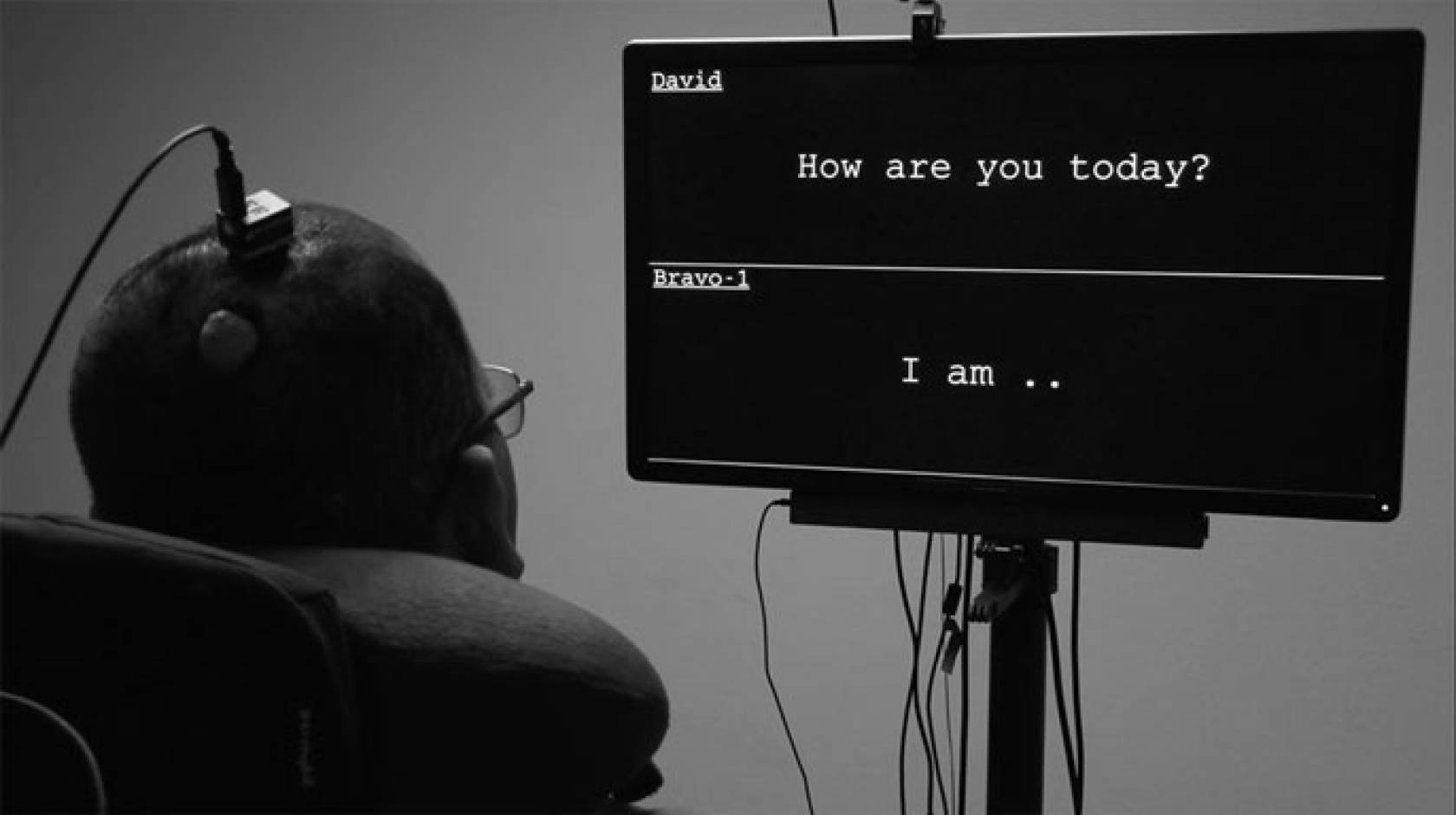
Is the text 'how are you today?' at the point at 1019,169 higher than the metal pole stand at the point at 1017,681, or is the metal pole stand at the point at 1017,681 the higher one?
the text 'how are you today?' at the point at 1019,169

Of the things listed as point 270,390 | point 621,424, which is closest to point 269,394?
point 270,390

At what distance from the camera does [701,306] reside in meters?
1.47

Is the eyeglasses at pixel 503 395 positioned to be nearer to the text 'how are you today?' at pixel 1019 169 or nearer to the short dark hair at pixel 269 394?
the short dark hair at pixel 269 394

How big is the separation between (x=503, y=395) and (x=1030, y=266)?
0.44 m

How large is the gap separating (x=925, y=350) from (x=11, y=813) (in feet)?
2.60

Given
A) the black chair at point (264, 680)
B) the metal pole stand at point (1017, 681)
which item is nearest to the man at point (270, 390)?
the black chair at point (264, 680)

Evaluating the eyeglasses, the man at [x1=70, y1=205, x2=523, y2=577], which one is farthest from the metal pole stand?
the man at [x1=70, y1=205, x2=523, y2=577]

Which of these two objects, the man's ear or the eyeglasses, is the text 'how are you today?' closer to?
the eyeglasses

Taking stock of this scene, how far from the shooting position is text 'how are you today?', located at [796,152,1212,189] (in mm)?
1355

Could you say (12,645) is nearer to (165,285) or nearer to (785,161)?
(165,285)

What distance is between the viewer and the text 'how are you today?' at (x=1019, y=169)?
4.45ft

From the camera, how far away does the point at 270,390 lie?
3.46 feet

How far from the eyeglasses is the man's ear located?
3 cm

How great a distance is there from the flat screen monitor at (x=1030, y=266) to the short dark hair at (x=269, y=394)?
15.0 inches
